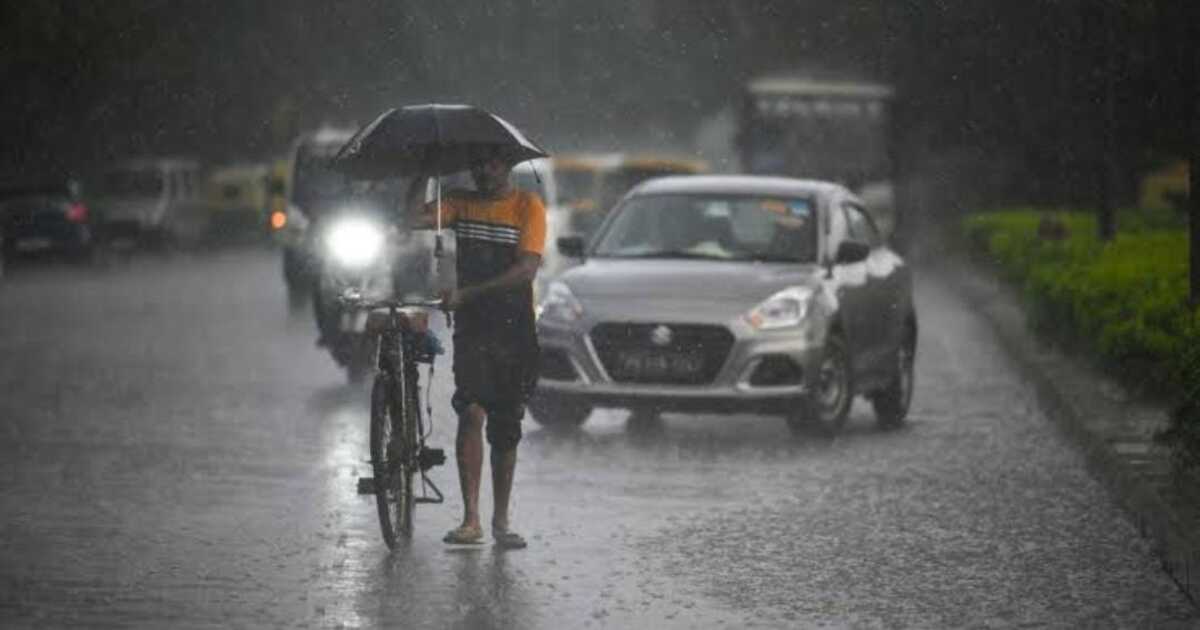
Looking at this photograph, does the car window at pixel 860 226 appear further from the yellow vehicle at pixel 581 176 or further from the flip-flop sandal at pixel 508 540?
the yellow vehicle at pixel 581 176

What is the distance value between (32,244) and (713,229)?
30290 mm

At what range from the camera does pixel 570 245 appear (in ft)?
55.6

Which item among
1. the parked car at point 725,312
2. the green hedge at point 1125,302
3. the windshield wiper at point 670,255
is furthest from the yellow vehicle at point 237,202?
the windshield wiper at point 670,255

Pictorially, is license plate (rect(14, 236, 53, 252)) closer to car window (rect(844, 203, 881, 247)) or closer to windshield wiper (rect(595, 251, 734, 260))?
car window (rect(844, 203, 881, 247))

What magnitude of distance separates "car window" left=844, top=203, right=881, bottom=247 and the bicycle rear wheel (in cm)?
702

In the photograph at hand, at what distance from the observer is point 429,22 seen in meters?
74.9

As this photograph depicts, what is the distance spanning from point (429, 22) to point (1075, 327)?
5547cm

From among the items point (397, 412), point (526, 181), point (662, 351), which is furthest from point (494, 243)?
point (526, 181)

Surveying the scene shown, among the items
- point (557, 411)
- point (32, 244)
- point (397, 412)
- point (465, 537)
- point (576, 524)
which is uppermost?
point (397, 412)

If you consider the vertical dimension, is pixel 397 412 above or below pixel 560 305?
above

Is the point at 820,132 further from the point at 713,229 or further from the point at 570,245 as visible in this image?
the point at 570,245

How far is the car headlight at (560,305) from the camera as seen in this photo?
1645 centimetres

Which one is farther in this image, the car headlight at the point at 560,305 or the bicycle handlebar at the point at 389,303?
→ the car headlight at the point at 560,305

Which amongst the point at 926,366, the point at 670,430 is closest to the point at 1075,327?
the point at 926,366
